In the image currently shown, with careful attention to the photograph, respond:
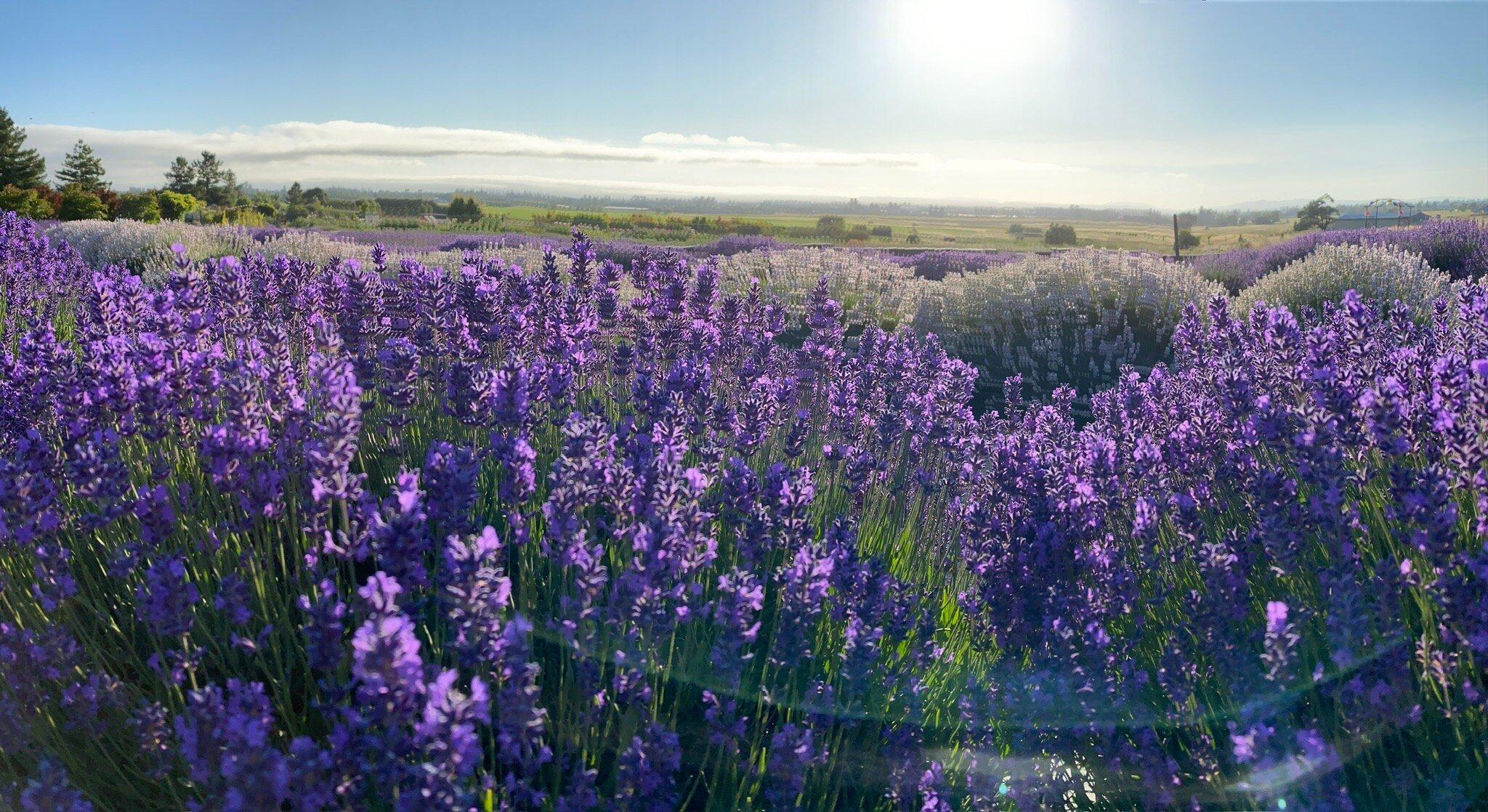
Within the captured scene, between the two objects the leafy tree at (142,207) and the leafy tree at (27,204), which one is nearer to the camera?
the leafy tree at (27,204)

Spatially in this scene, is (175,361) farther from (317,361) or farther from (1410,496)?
(1410,496)

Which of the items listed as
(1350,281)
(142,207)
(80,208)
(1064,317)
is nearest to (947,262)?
(1064,317)

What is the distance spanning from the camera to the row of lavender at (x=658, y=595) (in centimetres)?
180

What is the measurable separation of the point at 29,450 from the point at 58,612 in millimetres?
416

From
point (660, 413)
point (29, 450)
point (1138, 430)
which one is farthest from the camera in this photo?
point (1138, 430)

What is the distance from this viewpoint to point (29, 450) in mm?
2385

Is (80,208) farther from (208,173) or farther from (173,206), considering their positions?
(208,173)

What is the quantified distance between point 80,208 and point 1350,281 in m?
30.9

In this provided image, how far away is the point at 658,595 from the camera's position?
1.95m

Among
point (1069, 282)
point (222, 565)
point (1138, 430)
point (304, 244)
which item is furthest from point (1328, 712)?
point (304, 244)

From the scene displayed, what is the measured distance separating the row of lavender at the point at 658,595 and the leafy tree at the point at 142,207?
98.6 feet

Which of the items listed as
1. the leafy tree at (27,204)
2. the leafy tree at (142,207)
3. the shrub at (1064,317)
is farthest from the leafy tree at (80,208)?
the shrub at (1064,317)

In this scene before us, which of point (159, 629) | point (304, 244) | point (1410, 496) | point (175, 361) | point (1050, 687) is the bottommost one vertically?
point (1050, 687)

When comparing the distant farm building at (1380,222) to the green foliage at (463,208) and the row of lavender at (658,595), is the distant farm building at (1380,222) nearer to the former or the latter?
the row of lavender at (658,595)
